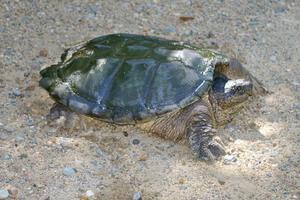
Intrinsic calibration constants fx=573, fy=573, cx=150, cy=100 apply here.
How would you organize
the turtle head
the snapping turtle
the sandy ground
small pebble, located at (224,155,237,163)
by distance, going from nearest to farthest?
the sandy ground
small pebble, located at (224,155,237,163)
the snapping turtle
the turtle head

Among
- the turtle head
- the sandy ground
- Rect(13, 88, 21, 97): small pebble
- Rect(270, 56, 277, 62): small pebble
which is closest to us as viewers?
the sandy ground

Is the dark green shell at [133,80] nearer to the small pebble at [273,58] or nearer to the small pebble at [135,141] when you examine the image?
the small pebble at [135,141]

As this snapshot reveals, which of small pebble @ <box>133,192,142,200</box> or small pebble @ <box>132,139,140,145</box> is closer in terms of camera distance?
small pebble @ <box>133,192,142,200</box>

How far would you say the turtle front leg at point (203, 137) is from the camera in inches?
188

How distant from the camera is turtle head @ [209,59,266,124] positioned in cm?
515

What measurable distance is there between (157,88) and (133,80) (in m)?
0.23

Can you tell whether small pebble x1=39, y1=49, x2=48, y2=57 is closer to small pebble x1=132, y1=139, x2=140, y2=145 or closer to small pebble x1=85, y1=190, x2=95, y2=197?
small pebble x1=132, y1=139, x2=140, y2=145

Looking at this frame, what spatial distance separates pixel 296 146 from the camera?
4.88 m

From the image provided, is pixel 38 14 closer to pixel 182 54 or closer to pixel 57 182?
pixel 182 54

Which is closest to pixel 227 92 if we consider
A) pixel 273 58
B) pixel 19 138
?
pixel 273 58

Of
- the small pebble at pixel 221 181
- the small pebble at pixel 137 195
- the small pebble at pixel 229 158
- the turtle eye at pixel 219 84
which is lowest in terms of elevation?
the small pebble at pixel 137 195

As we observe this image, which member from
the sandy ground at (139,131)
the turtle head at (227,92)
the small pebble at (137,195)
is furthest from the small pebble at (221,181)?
the turtle head at (227,92)

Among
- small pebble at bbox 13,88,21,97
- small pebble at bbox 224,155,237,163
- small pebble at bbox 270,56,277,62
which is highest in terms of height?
small pebble at bbox 270,56,277,62

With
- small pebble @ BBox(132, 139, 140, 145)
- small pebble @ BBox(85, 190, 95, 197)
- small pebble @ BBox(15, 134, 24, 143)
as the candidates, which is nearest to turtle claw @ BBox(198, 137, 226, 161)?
small pebble @ BBox(132, 139, 140, 145)
